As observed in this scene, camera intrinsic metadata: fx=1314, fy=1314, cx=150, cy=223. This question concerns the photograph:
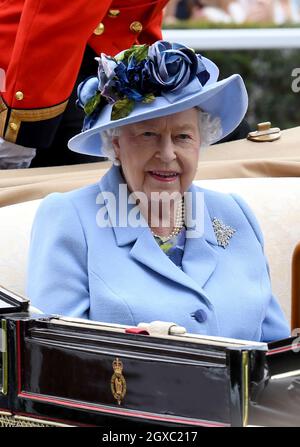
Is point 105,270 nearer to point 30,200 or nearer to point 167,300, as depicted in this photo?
point 167,300

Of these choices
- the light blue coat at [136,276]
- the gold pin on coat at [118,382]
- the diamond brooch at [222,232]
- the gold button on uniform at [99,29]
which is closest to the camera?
the gold pin on coat at [118,382]

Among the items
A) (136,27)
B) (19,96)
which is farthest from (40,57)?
(136,27)

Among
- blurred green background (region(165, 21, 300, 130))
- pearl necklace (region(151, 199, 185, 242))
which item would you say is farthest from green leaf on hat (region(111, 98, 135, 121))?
blurred green background (region(165, 21, 300, 130))

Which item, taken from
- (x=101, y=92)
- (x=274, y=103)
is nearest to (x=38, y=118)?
(x=101, y=92)

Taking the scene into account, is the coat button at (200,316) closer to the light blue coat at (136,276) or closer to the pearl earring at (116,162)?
the light blue coat at (136,276)

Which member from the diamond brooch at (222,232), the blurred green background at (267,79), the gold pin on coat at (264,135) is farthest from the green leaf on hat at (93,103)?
the blurred green background at (267,79)

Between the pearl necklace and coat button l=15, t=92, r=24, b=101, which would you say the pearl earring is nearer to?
the pearl necklace

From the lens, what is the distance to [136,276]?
9.57 ft

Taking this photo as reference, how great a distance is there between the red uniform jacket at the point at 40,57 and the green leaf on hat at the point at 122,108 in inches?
37.9

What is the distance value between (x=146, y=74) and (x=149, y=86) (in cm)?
3

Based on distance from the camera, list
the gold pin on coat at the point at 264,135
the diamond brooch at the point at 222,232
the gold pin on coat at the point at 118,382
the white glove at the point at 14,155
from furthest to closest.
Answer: the gold pin on coat at the point at 264,135
the white glove at the point at 14,155
the diamond brooch at the point at 222,232
the gold pin on coat at the point at 118,382

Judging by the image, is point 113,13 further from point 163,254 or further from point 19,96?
point 163,254

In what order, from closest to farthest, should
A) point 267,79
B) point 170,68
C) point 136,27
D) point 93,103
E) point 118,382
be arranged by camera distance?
point 118,382 → point 170,68 → point 93,103 → point 136,27 → point 267,79

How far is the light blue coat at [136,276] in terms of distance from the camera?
9.39 ft
